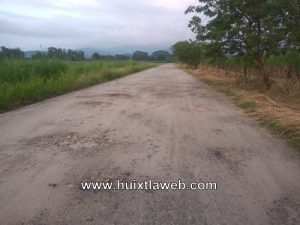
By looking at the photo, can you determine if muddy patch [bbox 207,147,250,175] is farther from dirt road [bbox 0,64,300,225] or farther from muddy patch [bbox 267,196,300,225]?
muddy patch [bbox 267,196,300,225]

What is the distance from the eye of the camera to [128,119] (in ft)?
26.3

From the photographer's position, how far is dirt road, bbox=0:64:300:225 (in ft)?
11.0

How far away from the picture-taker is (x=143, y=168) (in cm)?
461

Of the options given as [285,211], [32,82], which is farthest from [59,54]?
[285,211]

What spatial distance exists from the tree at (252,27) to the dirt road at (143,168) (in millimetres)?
7424

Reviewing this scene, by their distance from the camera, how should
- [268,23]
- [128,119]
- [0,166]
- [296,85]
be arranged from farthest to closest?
[268,23], [296,85], [128,119], [0,166]

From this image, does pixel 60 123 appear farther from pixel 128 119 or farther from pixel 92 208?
pixel 92 208

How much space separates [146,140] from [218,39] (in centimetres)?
1165

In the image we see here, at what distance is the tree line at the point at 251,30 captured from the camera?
44.9 ft

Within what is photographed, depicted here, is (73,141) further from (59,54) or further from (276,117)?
(59,54)

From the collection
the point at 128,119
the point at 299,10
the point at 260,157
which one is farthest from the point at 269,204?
the point at 299,10

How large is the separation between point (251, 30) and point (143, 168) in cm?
1206

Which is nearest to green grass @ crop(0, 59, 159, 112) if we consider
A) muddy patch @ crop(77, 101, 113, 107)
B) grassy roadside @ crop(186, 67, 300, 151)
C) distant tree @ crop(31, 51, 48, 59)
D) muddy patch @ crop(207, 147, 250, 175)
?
distant tree @ crop(31, 51, 48, 59)

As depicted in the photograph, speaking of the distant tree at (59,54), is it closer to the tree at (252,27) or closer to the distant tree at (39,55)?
the distant tree at (39,55)
